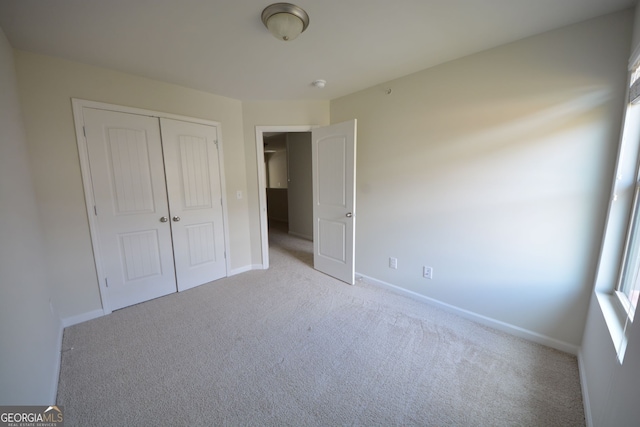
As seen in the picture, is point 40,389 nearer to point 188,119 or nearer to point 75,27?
point 75,27

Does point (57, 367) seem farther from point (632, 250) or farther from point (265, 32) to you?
point (632, 250)

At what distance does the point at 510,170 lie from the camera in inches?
74.4

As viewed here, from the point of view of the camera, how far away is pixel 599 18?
4.96ft

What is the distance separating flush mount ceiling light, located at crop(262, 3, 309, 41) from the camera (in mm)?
1419

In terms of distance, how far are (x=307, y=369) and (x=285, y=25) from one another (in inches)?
92.2

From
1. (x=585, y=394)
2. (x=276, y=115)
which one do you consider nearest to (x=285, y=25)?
(x=276, y=115)

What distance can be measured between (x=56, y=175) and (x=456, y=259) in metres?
3.74

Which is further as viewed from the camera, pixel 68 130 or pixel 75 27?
pixel 68 130

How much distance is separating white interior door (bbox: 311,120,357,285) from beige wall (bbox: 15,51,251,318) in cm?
190

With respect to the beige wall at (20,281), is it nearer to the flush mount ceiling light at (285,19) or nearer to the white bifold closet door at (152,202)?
the white bifold closet door at (152,202)

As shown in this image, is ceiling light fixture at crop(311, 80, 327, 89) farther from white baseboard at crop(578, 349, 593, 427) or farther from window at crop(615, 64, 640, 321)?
white baseboard at crop(578, 349, 593, 427)

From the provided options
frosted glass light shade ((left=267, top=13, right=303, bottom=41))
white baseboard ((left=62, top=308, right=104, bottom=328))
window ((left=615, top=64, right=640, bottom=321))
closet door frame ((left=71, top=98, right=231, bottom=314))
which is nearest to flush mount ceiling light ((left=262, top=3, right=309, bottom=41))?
frosted glass light shade ((left=267, top=13, right=303, bottom=41))

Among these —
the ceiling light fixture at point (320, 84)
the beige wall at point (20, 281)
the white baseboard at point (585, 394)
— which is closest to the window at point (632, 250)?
the white baseboard at point (585, 394)

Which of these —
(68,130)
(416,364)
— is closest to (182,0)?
(68,130)
